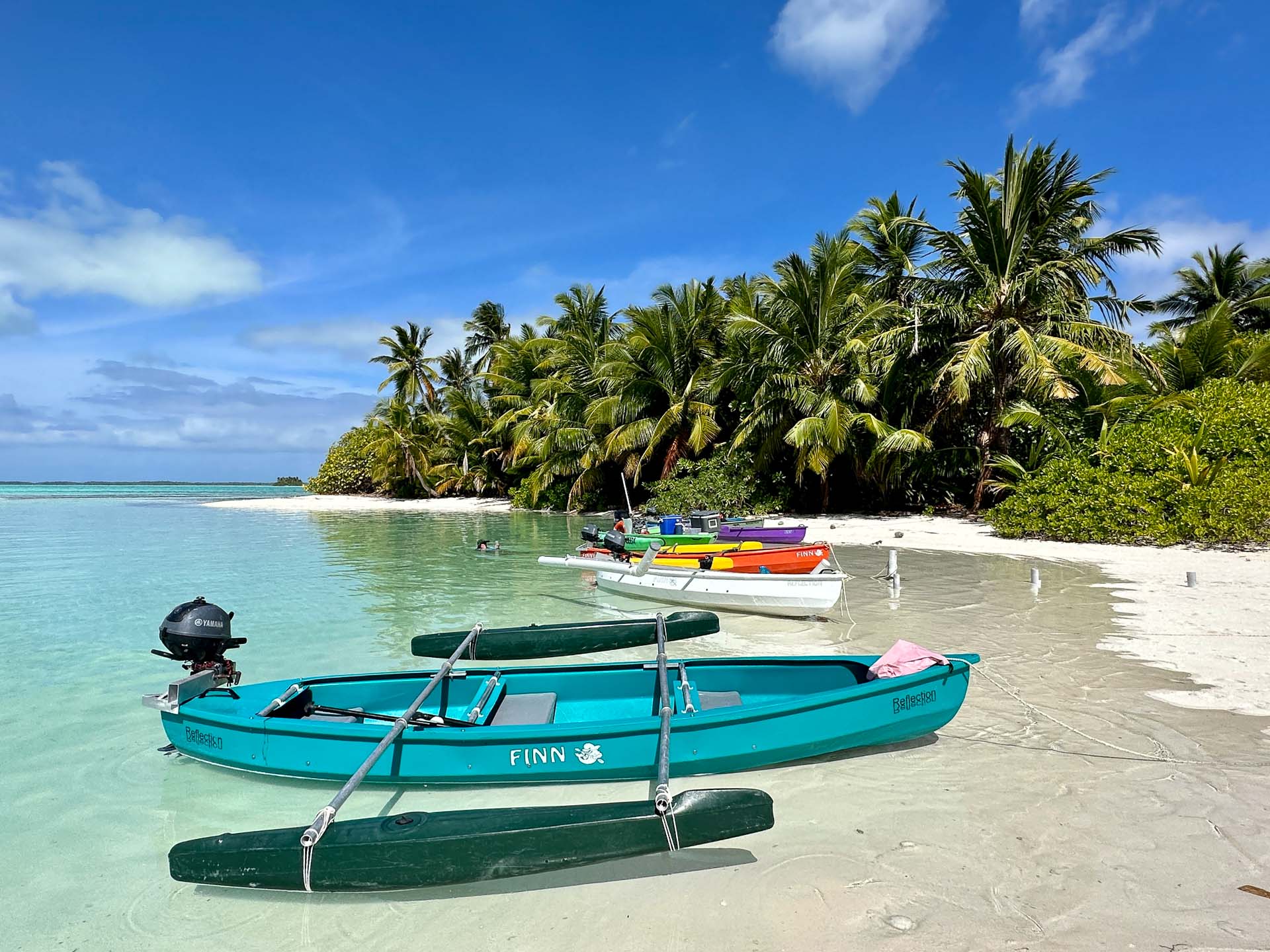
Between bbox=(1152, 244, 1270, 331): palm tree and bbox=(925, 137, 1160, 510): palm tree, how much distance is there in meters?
10.3

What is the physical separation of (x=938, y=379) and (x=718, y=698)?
1652cm

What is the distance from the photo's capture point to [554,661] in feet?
29.5

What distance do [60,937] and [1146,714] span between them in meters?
7.50

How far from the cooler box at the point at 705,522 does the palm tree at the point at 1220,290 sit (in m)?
22.6

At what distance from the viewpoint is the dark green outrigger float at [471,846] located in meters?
3.28

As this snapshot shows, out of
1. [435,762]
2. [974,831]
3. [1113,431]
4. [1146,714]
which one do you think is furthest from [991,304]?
[435,762]

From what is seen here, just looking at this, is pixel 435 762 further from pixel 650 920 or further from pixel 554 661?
pixel 554 661

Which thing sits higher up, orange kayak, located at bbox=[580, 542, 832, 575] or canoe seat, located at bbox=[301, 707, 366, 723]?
orange kayak, located at bbox=[580, 542, 832, 575]

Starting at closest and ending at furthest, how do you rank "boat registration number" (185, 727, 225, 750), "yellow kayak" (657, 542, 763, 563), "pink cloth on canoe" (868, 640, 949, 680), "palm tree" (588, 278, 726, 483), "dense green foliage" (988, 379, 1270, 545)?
"boat registration number" (185, 727, 225, 750) → "pink cloth on canoe" (868, 640, 949, 680) → "yellow kayak" (657, 542, 763, 563) → "dense green foliage" (988, 379, 1270, 545) → "palm tree" (588, 278, 726, 483)

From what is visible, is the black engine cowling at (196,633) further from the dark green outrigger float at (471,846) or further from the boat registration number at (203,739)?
the dark green outrigger float at (471,846)

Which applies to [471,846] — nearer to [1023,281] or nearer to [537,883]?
[537,883]

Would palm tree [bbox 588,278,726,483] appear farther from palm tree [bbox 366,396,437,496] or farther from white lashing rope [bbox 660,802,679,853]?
white lashing rope [bbox 660,802,679,853]

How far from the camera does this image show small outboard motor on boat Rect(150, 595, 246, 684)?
17.3ft

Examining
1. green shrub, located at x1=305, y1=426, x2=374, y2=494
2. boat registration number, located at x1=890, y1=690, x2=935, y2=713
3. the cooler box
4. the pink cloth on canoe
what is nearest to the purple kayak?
the cooler box
